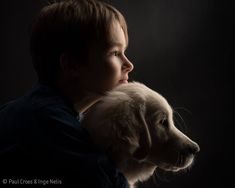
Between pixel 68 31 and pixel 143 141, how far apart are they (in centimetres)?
35

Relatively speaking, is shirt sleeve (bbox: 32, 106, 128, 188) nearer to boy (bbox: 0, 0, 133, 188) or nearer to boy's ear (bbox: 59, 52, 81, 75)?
boy (bbox: 0, 0, 133, 188)

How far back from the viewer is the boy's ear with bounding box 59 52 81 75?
1146mm

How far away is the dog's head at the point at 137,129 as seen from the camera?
1019 mm

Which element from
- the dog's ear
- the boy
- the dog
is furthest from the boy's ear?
the dog's ear

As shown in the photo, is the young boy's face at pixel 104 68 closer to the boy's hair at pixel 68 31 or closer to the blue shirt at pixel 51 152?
the boy's hair at pixel 68 31

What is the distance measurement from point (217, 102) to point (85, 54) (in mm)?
780

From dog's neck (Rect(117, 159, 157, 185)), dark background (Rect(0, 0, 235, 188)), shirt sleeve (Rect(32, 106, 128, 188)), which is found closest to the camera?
shirt sleeve (Rect(32, 106, 128, 188))

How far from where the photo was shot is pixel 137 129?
104cm

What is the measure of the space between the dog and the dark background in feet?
2.11

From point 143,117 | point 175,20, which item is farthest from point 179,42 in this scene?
point 143,117

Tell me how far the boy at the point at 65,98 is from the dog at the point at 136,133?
0.04m

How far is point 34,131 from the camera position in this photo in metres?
0.96

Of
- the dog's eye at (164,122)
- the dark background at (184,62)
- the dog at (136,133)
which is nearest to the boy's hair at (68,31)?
the dog at (136,133)

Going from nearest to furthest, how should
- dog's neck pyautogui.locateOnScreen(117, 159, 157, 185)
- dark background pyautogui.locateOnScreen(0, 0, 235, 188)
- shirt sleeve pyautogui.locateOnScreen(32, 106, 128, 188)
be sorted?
shirt sleeve pyautogui.locateOnScreen(32, 106, 128, 188) → dog's neck pyautogui.locateOnScreen(117, 159, 157, 185) → dark background pyautogui.locateOnScreen(0, 0, 235, 188)
